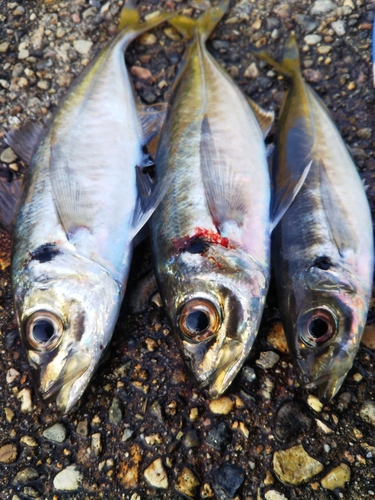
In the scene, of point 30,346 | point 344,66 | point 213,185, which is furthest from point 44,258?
point 344,66

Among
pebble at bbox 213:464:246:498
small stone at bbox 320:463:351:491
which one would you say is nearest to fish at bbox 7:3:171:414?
pebble at bbox 213:464:246:498

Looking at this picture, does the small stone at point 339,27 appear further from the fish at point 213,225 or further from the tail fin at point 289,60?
the fish at point 213,225

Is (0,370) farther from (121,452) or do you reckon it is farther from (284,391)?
(284,391)

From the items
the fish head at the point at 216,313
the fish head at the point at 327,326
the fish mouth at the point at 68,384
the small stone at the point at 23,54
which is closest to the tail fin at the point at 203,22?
the small stone at the point at 23,54

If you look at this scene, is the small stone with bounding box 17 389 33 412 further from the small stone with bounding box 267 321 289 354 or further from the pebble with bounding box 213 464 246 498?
the small stone with bounding box 267 321 289 354

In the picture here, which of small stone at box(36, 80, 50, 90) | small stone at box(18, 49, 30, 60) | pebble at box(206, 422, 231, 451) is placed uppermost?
small stone at box(18, 49, 30, 60)

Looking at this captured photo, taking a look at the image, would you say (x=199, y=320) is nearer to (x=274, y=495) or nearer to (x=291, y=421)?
(x=291, y=421)

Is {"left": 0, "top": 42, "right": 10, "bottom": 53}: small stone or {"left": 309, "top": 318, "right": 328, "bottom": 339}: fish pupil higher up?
{"left": 0, "top": 42, "right": 10, "bottom": 53}: small stone
